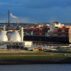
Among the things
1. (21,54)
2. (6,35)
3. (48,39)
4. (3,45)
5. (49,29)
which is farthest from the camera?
(49,29)

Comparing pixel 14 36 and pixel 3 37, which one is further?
pixel 14 36

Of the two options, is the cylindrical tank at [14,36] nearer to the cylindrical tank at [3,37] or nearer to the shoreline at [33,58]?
the cylindrical tank at [3,37]

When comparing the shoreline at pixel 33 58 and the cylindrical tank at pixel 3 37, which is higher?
the cylindrical tank at pixel 3 37

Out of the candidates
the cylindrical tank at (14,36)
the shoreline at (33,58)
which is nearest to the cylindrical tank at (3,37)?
the cylindrical tank at (14,36)

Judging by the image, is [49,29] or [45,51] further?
[49,29]

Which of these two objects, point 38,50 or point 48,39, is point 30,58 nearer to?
point 38,50

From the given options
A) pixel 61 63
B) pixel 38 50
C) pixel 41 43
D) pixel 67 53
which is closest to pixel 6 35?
pixel 41 43

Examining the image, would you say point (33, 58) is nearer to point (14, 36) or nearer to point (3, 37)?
point (3, 37)

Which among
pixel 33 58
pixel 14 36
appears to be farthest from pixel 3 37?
pixel 33 58

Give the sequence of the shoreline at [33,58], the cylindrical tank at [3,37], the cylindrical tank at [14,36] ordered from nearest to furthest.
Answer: the shoreline at [33,58], the cylindrical tank at [3,37], the cylindrical tank at [14,36]

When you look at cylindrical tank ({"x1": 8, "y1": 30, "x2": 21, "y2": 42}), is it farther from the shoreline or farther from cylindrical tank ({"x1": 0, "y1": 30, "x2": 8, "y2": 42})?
the shoreline

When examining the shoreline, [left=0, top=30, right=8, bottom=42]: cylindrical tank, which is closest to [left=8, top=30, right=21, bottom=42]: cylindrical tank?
[left=0, top=30, right=8, bottom=42]: cylindrical tank
